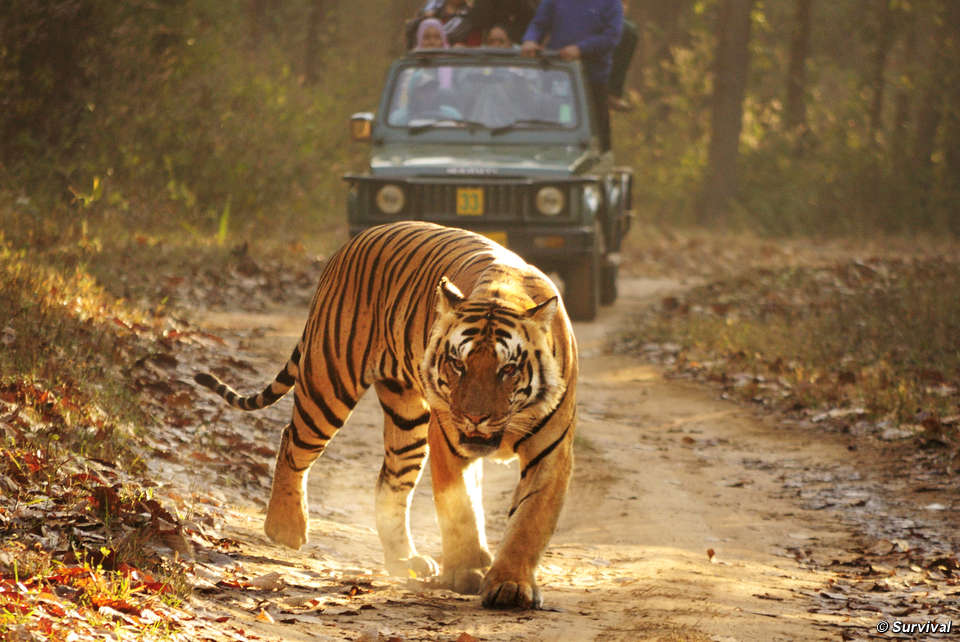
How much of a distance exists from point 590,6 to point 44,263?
579 cm

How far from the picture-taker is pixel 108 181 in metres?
12.7

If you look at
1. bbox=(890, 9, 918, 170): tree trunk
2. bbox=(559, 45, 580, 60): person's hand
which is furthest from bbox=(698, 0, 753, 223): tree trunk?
bbox=(559, 45, 580, 60): person's hand

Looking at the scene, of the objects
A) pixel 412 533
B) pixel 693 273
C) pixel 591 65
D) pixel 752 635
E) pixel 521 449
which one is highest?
pixel 591 65

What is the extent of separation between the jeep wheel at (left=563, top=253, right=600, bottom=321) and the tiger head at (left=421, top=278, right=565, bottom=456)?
6.75 metres

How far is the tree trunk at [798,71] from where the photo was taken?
23906 mm

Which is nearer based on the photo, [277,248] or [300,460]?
[300,460]

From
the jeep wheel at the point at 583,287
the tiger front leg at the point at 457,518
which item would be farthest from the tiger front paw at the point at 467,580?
the jeep wheel at the point at 583,287

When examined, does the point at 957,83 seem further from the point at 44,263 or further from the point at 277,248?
the point at 44,263

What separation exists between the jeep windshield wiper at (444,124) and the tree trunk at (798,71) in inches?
534

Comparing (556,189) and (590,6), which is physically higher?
(590,6)

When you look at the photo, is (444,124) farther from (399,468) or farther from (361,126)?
(399,468)

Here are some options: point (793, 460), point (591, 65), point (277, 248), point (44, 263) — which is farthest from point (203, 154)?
point (793, 460)

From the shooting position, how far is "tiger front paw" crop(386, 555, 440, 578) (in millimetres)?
4820

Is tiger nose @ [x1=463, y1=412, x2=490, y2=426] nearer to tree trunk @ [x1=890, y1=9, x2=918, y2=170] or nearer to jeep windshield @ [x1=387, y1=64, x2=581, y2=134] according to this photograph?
jeep windshield @ [x1=387, y1=64, x2=581, y2=134]
